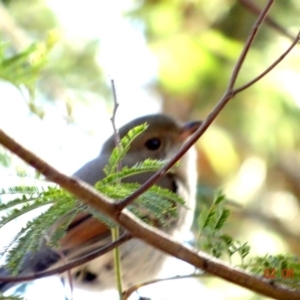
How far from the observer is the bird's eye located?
Result: 14.4 feet

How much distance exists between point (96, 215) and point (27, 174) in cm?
19

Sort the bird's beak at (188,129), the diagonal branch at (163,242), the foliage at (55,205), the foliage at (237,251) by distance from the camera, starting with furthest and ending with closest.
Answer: the bird's beak at (188,129), the foliage at (237,251), the foliage at (55,205), the diagonal branch at (163,242)

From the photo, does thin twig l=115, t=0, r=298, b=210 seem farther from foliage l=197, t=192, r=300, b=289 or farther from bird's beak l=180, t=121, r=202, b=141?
bird's beak l=180, t=121, r=202, b=141

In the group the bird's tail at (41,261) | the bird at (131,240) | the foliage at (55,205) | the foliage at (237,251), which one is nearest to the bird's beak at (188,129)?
the bird at (131,240)

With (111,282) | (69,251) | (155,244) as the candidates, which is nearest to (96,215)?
(155,244)

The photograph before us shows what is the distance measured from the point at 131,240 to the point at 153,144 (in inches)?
35.1

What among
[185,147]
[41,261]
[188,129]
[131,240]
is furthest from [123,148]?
[188,129]

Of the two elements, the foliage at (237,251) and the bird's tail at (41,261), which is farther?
the bird's tail at (41,261)

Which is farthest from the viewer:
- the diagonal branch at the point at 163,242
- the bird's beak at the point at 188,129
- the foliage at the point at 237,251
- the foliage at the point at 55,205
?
the bird's beak at the point at 188,129

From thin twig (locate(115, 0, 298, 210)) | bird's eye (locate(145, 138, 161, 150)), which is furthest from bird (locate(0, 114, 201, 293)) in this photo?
thin twig (locate(115, 0, 298, 210))

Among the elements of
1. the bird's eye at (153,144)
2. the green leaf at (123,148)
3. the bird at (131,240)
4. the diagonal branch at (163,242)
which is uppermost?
the bird's eye at (153,144)

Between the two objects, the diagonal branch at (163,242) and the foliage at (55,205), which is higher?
the foliage at (55,205)

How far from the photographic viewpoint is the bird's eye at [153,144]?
4375 millimetres

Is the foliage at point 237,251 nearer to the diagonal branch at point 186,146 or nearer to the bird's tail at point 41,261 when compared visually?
the diagonal branch at point 186,146
